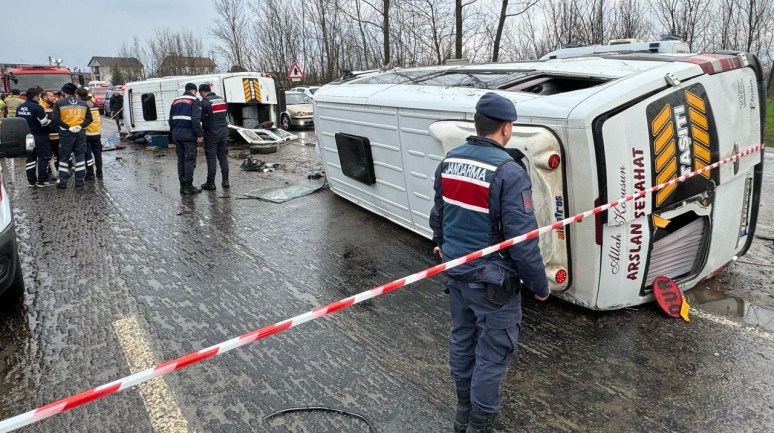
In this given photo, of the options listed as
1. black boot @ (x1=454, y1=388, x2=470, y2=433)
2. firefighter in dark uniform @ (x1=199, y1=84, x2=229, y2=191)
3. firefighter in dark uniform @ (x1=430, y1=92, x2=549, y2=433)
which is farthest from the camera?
firefighter in dark uniform @ (x1=199, y1=84, x2=229, y2=191)

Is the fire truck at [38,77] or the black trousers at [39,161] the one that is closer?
the black trousers at [39,161]

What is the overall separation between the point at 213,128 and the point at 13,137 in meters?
4.44

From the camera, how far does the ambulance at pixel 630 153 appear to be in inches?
137

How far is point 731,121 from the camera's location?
13.0 ft

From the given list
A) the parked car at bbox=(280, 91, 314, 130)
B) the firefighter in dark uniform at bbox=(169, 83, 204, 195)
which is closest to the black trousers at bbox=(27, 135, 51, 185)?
the firefighter in dark uniform at bbox=(169, 83, 204, 195)

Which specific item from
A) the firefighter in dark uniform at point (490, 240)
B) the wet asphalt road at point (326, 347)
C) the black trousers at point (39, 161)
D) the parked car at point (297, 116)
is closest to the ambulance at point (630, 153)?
the wet asphalt road at point (326, 347)

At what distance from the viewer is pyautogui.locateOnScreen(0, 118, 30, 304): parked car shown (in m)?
4.11

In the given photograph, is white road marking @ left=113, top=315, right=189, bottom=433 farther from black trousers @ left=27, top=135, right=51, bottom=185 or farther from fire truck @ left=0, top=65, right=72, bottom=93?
fire truck @ left=0, top=65, right=72, bottom=93

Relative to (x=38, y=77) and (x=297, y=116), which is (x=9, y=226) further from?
(x=38, y=77)

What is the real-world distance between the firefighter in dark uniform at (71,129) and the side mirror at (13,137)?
16.7 ft

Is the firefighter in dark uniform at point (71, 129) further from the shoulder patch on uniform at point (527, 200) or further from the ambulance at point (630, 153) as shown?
the shoulder patch on uniform at point (527, 200)

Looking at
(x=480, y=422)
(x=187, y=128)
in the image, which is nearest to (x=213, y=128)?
(x=187, y=128)

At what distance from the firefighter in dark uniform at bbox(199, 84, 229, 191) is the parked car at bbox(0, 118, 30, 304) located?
4.01 metres

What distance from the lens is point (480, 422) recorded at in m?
2.59
